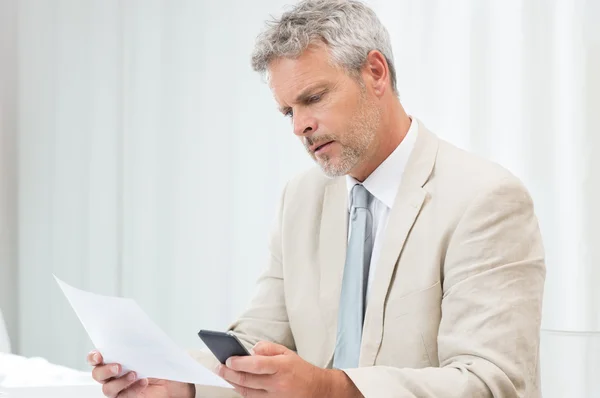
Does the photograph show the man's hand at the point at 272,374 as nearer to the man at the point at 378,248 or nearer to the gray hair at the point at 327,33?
the man at the point at 378,248

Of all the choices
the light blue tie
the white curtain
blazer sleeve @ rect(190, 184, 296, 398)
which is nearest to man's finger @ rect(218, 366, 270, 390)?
the light blue tie

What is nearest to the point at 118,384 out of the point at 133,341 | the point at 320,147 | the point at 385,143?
the point at 133,341

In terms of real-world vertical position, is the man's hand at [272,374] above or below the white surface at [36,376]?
above

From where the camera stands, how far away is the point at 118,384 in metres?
1.51

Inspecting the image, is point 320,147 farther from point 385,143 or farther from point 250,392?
point 250,392

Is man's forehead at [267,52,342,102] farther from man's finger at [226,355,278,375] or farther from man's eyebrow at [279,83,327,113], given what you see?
man's finger at [226,355,278,375]

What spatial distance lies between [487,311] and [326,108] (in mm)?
497

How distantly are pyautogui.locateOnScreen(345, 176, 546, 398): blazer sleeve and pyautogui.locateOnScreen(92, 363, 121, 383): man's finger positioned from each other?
408 mm

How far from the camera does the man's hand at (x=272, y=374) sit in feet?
4.09

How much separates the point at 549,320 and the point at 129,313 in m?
1.23

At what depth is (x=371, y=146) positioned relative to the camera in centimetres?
169

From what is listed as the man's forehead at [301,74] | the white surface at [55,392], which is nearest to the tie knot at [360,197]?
the man's forehead at [301,74]

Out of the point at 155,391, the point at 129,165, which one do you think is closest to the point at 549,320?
the point at 155,391

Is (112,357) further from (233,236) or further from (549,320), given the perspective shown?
(233,236)
